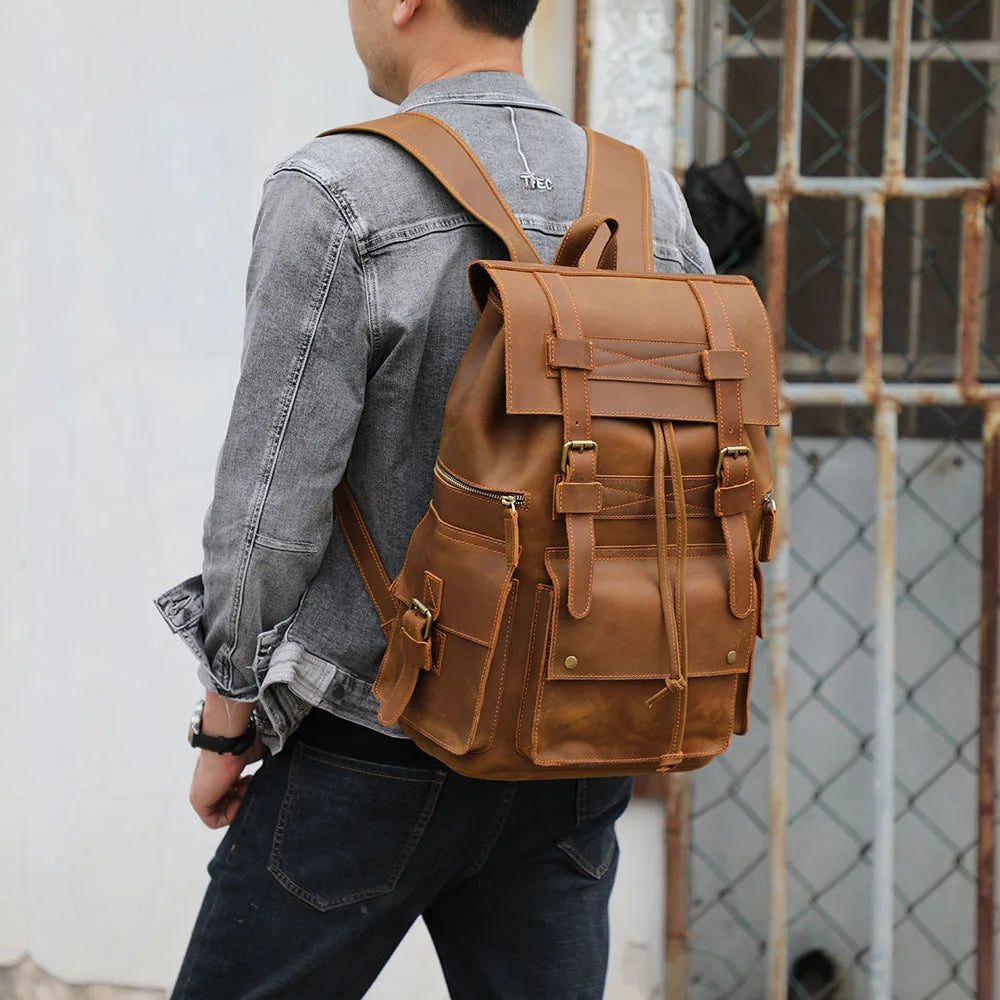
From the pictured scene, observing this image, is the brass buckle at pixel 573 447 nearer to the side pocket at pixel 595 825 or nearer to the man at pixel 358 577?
the man at pixel 358 577

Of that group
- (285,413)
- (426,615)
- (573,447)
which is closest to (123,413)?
(285,413)

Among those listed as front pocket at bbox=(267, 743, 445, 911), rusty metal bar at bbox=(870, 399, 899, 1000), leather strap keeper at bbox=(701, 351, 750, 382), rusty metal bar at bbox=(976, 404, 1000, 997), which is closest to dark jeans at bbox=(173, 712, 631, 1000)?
front pocket at bbox=(267, 743, 445, 911)

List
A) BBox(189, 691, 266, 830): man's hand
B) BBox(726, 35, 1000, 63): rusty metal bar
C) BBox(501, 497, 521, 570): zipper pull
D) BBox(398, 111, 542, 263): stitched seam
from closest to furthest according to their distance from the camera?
BBox(501, 497, 521, 570): zipper pull
BBox(398, 111, 542, 263): stitched seam
BBox(189, 691, 266, 830): man's hand
BBox(726, 35, 1000, 63): rusty metal bar

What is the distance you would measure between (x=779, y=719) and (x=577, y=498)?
113 cm

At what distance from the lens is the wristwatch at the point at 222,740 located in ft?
4.30

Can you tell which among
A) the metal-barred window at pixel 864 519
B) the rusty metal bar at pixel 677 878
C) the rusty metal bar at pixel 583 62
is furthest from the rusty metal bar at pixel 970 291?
the rusty metal bar at pixel 677 878

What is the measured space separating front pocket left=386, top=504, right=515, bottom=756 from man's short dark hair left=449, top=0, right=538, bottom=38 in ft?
1.70

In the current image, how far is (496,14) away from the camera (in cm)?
129

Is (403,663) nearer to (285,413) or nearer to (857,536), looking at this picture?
(285,413)

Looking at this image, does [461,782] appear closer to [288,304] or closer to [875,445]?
[288,304]

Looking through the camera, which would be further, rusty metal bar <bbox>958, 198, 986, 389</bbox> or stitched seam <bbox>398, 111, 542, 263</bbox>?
rusty metal bar <bbox>958, 198, 986, 389</bbox>

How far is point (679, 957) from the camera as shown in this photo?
7.04ft

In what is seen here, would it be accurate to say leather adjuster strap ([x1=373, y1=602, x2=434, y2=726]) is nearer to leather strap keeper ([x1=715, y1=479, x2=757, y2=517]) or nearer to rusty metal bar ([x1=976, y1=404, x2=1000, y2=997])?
leather strap keeper ([x1=715, y1=479, x2=757, y2=517])

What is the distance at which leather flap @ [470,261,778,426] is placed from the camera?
3.56 ft
